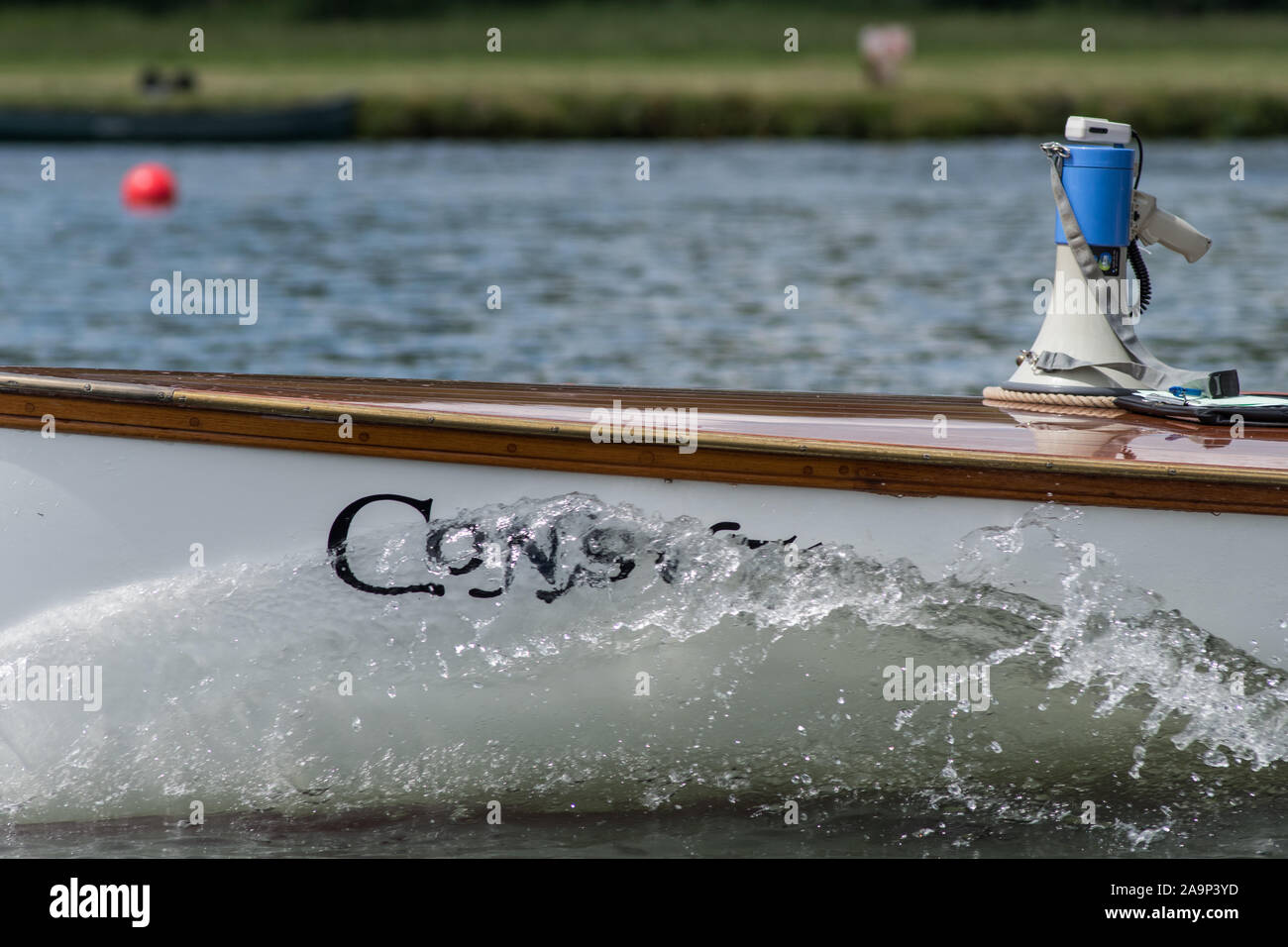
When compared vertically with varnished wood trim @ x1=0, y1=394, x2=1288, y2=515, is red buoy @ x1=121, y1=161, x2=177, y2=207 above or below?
above

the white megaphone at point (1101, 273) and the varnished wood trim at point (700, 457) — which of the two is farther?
the white megaphone at point (1101, 273)

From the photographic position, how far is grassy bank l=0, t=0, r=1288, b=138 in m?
33.6

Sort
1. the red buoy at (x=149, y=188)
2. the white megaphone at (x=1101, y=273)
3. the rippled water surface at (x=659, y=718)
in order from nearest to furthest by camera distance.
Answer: the rippled water surface at (x=659, y=718)
the white megaphone at (x=1101, y=273)
the red buoy at (x=149, y=188)

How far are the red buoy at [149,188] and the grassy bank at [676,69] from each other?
9.74m

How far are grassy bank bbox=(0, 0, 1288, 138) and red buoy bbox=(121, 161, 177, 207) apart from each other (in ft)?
31.9

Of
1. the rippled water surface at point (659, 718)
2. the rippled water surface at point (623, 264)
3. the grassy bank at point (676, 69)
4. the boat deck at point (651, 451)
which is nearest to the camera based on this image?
the boat deck at point (651, 451)

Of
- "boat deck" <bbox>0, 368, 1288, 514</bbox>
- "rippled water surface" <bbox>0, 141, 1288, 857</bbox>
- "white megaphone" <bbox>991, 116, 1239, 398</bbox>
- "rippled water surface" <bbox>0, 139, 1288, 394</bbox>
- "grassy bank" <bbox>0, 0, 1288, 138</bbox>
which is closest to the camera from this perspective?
"boat deck" <bbox>0, 368, 1288, 514</bbox>

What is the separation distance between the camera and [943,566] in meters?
5.18

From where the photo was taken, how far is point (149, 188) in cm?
2561

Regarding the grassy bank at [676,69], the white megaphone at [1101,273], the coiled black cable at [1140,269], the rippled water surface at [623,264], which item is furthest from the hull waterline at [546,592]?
the grassy bank at [676,69]

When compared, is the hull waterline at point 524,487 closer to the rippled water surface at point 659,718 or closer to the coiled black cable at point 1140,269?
the rippled water surface at point 659,718

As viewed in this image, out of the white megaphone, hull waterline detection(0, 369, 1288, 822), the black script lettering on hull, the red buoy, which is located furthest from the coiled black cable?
the red buoy

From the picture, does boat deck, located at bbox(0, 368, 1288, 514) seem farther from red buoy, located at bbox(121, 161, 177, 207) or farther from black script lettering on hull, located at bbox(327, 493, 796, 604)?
red buoy, located at bbox(121, 161, 177, 207)

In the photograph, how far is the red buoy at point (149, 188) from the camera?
2556 cm
